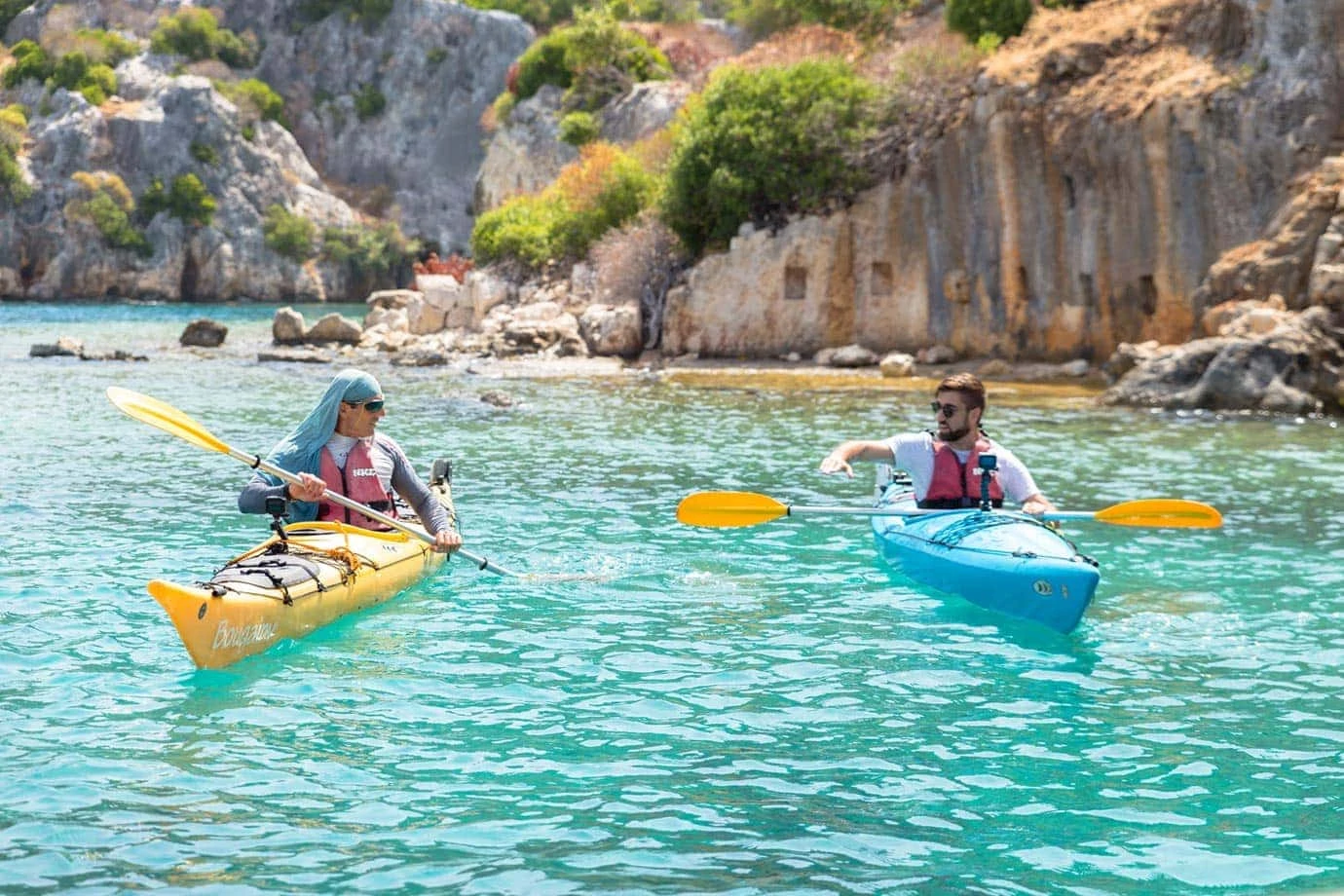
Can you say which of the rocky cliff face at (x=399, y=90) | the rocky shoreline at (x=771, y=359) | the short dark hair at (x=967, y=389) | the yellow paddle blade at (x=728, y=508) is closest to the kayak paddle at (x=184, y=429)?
the yellow paddle blade at (x=728, y=508)

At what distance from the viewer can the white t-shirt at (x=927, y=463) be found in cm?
1005

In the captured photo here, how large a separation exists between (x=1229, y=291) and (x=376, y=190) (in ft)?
214

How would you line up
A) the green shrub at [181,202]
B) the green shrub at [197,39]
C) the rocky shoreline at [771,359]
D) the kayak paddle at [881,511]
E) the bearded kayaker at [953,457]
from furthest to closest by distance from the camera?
the green shrub at [197,39]
the green shrub at [181,202]
the rocky shoreline at [771,359]
the bearded kayaker at [953,457]
the kayak paddle at [881,511]

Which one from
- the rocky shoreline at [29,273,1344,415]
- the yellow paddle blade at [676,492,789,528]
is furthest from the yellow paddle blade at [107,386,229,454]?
the rocky shoreline at [29,273,1344,415]

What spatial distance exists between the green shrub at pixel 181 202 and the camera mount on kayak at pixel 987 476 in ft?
202

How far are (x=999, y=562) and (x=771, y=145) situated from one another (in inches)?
800

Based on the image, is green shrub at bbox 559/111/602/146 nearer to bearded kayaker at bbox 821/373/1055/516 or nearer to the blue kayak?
bearded kayaker at bbox 821/373/1055/516

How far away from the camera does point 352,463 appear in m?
9.43

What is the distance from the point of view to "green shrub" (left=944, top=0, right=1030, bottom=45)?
94.5 ft

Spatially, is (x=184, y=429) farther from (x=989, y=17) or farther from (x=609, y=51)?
(x=609, y=51)

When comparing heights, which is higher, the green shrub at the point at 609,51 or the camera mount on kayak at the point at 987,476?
the green shrub at the point at 609,51

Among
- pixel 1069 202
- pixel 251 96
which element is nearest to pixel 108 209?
pixel 251 96

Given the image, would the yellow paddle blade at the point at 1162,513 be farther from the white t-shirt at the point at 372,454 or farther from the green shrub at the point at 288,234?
the green shrub at the point at 288,234

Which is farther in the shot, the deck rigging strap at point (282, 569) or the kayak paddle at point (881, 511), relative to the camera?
the kayak paddle at point (881, 511)
